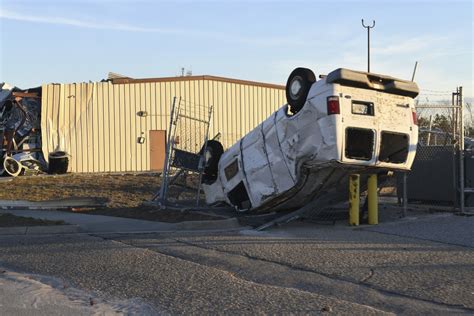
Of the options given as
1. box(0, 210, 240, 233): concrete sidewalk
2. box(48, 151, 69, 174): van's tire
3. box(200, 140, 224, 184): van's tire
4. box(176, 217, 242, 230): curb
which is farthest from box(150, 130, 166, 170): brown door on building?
box(176, 217, 242, 230): curb

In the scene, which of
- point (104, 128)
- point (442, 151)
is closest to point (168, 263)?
point (442, 151)

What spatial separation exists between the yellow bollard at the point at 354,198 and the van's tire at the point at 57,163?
1903 centimetres

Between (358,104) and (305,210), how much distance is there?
2.43 m

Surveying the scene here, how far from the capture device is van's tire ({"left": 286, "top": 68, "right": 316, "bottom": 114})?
Answer: 32.8 feet

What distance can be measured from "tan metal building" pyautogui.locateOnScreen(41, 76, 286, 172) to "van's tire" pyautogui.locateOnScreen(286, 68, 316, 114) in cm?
1877

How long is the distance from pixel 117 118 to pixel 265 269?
23067mm

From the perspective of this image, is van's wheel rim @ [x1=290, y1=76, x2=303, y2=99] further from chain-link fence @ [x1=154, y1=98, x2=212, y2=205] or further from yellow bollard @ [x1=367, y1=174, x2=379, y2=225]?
chain-link fence @ [x1=154, y1=98, x2=212, y2=205]

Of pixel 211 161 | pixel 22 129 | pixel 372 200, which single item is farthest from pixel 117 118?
pixel 372 200

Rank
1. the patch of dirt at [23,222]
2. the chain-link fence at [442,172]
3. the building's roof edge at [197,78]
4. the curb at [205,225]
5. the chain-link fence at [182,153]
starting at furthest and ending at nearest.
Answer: the building's roof edge at [197,78], the chain-link fence at [182,153], the chain-link fence at [442,172], the patch of dirt at [23,222], the curb at [205,225]

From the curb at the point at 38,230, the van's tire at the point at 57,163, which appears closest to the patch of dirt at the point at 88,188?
the van's tire at the point at 57,163

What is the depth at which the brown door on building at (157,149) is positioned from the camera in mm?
29406

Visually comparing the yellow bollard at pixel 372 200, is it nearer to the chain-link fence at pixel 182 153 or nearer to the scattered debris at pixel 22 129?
the chain-link fence at pixel 182 153

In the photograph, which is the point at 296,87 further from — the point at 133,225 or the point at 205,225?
the point at 133,225

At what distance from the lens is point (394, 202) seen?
14.6 m
